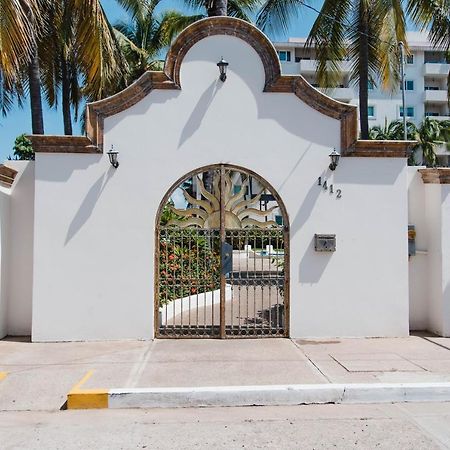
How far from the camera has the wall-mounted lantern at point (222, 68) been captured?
8426 mm

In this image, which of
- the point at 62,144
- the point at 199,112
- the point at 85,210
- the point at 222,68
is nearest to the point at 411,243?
the point at 199,112

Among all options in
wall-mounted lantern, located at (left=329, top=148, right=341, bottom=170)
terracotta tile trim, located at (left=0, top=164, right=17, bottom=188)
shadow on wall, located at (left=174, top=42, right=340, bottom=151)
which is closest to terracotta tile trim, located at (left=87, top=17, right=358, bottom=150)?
shadow on wall, located at (left=174, top=42, right=340, bottom=151)

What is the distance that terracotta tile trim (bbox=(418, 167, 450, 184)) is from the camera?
29.0 ft

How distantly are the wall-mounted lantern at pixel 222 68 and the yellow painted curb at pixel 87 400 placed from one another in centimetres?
559

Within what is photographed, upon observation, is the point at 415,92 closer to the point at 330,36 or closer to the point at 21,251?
the point at 330,36

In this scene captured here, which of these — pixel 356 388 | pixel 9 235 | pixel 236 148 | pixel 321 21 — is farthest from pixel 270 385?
pixel 321 21

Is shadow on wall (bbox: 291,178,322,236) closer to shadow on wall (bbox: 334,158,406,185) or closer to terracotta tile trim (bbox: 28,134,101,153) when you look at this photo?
shadow on wall (bbox: 334,158,406,185)

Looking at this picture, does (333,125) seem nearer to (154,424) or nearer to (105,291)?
(105,291)

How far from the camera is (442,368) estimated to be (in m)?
6.73

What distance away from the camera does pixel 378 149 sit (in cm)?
868

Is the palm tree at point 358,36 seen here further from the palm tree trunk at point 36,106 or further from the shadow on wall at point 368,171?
the palm tree trunk at point 36,106

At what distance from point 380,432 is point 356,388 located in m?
0.98

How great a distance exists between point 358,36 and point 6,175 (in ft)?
36.2

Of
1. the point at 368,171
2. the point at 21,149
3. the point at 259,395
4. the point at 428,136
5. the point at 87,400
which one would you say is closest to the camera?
the point at 87,400
